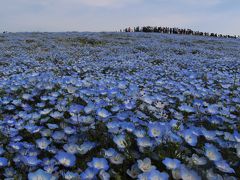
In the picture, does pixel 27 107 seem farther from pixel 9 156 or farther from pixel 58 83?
pixel 9 156

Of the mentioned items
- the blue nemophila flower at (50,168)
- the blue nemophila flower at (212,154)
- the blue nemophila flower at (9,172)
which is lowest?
the blue nemophila flower at (9,172)

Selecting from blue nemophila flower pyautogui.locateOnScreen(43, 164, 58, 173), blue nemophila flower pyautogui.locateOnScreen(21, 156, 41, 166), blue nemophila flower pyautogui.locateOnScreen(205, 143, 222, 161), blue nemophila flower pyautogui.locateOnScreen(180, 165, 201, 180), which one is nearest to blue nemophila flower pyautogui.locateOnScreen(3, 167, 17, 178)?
blue nemophila flower pyautogui.locateOnScreen(21, 156, 41, 166)

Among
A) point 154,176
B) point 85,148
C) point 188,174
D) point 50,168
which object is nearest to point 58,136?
point 85,148

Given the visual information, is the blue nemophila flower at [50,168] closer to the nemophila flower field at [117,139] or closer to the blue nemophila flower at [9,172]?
the nemophila flower field at [117,139]

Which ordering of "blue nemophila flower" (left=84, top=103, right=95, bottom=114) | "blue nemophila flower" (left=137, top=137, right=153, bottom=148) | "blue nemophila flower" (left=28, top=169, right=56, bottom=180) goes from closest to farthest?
"blue nemophila flower" (left=28, top=169, right=56, bottom=180) < "blue nemophila flower" (left=137, top=137, right=153, bottom=148) < "blue nemophila flower" (left=84, top=103, right=95, bottom=114)

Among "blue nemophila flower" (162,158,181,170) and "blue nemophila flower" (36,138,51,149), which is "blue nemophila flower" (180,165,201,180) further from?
"blue nemophila flower" (36,138,51,149)

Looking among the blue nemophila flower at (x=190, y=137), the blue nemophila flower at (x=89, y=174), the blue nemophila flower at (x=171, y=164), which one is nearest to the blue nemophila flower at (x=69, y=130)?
the blue nemophila flower at (x=89, y=174)

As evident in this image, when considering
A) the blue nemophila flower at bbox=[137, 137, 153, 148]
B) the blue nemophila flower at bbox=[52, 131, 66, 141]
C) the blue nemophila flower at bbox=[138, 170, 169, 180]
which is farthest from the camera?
the blue nemophila flower at bbox=[52, 131, 66, 141]

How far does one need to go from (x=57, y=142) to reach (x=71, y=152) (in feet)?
1.35

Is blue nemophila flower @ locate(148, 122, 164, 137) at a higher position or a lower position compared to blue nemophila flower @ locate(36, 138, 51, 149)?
higher

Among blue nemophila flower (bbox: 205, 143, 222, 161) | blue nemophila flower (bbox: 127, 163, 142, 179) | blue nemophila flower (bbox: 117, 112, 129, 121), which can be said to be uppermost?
blue nemophila flower (bbox: 205, 143, 222, 161)

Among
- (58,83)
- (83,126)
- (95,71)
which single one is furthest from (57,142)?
(95,71)

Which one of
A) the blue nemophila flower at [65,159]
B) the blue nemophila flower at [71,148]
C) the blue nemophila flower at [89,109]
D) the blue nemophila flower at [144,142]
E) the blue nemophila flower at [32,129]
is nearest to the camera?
the blue nemophila flower at [65,159]

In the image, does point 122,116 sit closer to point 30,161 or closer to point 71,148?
point 71,148
